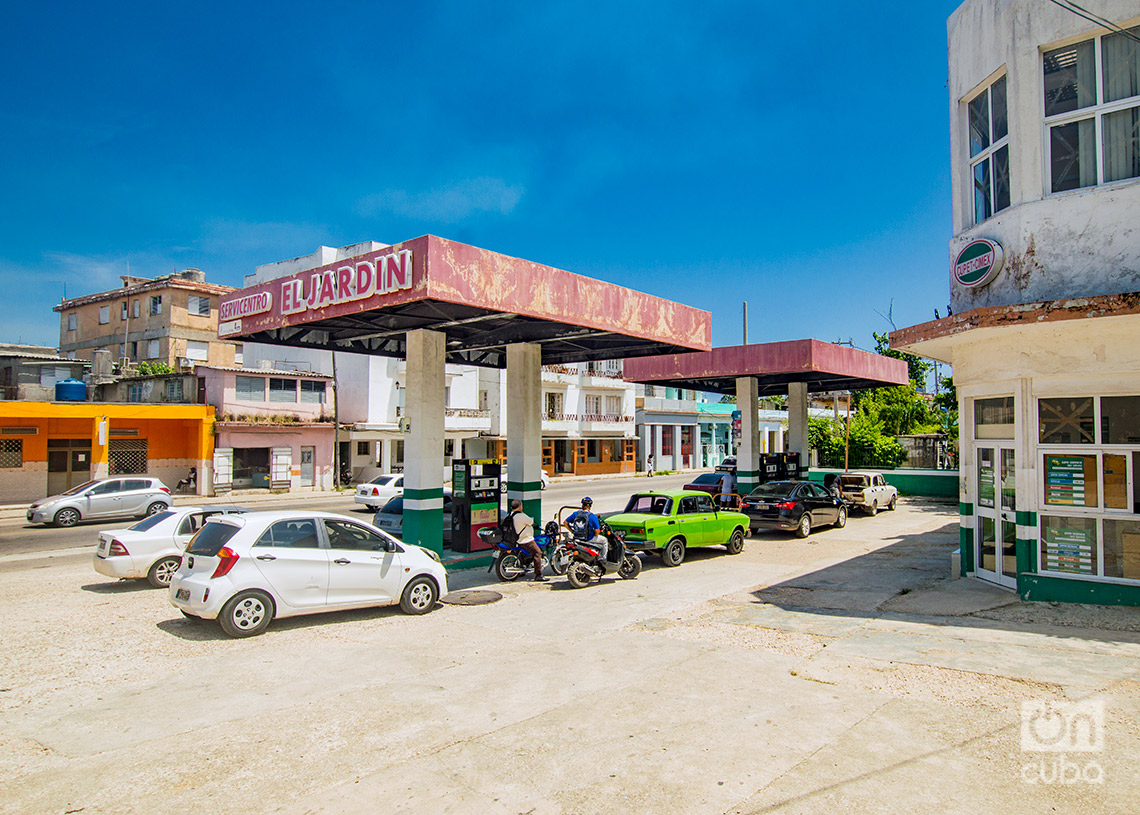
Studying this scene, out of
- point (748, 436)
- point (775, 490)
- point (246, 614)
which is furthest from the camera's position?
point (748, 436)

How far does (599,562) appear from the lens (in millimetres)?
12812

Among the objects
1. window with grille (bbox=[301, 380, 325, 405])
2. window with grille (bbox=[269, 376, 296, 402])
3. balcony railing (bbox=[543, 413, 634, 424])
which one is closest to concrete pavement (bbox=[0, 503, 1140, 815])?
window with grille (bbox=[269, 376, 296, 402])

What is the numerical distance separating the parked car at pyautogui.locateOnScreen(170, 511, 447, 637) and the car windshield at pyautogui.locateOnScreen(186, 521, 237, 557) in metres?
0.01

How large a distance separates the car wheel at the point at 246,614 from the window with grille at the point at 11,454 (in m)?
28.1

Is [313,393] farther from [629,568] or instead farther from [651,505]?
[629,568]

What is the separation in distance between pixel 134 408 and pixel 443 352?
76.3ft

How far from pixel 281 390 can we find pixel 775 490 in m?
25.8

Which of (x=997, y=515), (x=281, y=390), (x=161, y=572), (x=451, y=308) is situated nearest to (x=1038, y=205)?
(x=997, y=515)

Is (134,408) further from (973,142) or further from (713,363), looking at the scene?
(973,142)

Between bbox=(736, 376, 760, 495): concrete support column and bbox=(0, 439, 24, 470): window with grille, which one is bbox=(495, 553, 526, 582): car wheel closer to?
bbox=(736, 376, 760, 495): concrete support column

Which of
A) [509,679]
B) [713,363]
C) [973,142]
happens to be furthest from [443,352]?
[713,363]

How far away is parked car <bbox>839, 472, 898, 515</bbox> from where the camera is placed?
24.2 m

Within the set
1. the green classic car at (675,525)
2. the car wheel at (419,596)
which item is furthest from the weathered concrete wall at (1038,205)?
the car wheel at (419,596)

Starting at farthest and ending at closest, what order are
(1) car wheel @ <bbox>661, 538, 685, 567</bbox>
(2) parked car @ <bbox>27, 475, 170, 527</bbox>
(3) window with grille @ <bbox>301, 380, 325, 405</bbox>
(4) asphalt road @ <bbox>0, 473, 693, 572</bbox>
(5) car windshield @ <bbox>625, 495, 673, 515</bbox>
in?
(3) window with grille @ <bbox>301, 380, 325, 405</bbox>, (2) parked car @ <bbox>27, 475, 170, 527</bbox>, (4) asphalt road @ <bbox>0, 473, 693, 572</bbox>, (5) car windshield @ <bbox>625, 495, 673, 515</bbox>, (1) car wheel @ <bbox>661, 538, 685, 567</bbox>
